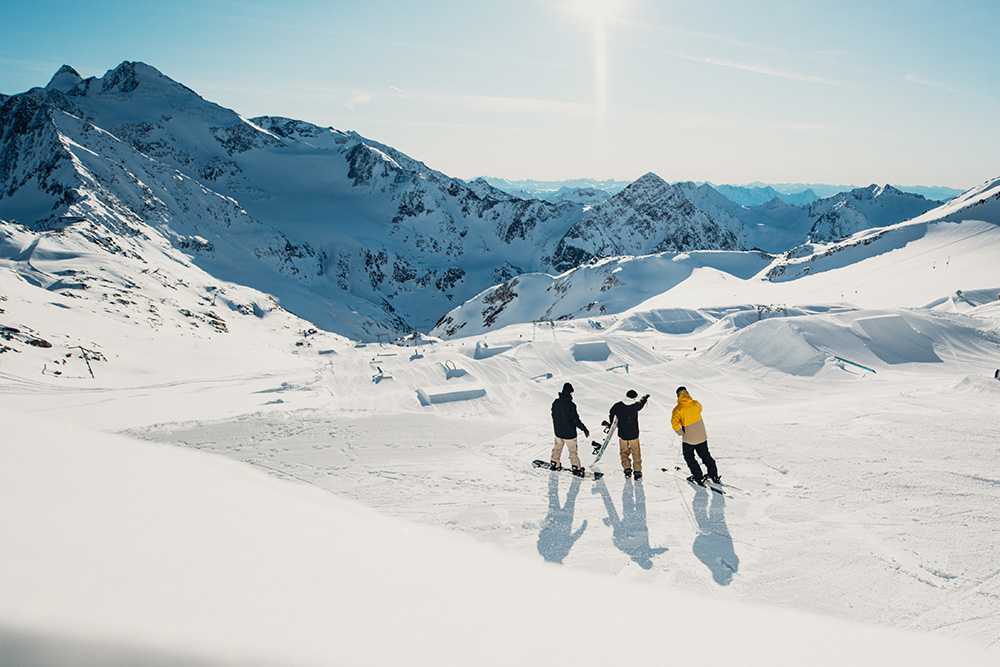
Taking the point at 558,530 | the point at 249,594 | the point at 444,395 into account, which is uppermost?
the point at 249,594

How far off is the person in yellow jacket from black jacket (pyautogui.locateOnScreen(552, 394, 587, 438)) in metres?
1.82

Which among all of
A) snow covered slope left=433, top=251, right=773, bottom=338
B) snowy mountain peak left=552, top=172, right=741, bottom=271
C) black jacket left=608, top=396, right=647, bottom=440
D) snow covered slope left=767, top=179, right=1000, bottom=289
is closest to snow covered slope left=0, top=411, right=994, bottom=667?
black jacket left=608, top=396, right=647, bottom=440

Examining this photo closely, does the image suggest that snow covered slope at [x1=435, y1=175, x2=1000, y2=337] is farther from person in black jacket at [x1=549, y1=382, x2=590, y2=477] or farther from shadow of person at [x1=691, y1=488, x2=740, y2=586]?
shadow of person at [x1=691, y1=488, x2=740, y2=586]

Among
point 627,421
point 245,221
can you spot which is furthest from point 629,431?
point 245,221

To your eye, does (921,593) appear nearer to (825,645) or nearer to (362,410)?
(825,645)

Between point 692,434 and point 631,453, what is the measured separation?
1205 mm

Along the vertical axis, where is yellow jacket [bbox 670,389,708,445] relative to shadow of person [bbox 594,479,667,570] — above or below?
above

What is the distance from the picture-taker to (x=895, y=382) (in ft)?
55.5

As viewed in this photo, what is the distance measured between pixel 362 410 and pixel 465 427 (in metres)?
3.34

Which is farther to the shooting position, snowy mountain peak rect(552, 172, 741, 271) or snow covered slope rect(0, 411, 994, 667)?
snowy mountain peak rect(552, 172, 741, 271)

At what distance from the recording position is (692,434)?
9.79m

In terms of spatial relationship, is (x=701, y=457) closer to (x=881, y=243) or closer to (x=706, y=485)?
(x=706, y=485)

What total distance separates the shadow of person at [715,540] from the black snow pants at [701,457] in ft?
1.40

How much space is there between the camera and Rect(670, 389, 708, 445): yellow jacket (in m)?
9.76
